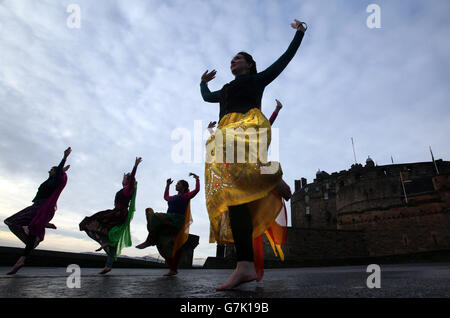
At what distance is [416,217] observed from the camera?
29.9 meters

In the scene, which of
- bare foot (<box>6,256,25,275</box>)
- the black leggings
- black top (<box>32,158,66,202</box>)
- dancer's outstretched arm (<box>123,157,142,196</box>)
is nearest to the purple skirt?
black top (<box>32,158,66,202</box>)

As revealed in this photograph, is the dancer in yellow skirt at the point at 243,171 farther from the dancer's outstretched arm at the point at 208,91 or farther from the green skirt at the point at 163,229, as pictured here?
the green skirt at the point at 163,229

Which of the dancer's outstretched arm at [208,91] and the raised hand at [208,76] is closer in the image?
the dancer's outstretched arm at [208,91]

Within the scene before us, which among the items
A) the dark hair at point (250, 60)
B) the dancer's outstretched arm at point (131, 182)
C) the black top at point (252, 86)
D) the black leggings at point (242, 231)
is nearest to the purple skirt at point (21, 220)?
the dancer's outstretched arm at point (131, 182)

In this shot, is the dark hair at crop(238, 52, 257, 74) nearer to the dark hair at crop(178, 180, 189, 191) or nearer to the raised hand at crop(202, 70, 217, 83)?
the raised hand at crop(202, 70, 217, 83)

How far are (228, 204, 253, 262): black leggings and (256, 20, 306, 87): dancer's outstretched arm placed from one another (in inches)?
53.9

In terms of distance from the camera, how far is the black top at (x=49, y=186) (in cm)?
522

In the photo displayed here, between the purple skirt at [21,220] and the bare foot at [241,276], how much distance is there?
4550mm

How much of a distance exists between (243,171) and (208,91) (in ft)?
4.67

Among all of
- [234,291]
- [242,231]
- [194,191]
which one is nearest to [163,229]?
[194,191]

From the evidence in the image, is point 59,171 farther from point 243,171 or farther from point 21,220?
point 243,171

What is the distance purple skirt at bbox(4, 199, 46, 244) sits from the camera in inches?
189
